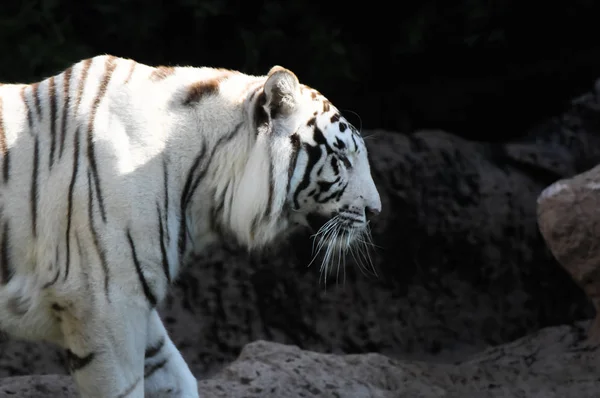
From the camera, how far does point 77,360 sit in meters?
3.07

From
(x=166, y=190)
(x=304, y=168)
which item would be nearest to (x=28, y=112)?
(x=166, y=190)

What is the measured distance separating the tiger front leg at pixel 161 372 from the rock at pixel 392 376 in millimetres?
609

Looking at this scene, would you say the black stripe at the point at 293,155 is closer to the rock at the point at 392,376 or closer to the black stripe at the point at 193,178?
the black stripe at the point at 193,178

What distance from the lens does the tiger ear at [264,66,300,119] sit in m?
3.15

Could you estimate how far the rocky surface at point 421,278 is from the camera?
5.22 metres

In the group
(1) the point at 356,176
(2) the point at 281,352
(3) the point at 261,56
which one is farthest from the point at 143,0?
(1) the point at 356,176

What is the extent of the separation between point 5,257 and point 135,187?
0.47 m

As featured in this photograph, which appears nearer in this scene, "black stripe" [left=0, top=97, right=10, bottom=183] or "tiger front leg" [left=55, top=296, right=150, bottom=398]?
"tiger front leg" [left=55, top=296, right=150, bottom=398]

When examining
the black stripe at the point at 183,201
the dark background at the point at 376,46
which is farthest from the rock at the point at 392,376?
the dark background at the point at 376,46

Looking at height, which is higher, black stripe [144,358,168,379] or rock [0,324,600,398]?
black stripe [144,358,168,379]

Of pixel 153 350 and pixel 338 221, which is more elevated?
pixel 338 221

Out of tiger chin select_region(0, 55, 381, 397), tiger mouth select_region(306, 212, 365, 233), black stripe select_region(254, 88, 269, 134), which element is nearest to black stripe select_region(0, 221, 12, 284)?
tiger chin select_region(0, 55, 381, 397)

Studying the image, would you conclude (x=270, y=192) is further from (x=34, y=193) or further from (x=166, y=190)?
(x=34, y=193)

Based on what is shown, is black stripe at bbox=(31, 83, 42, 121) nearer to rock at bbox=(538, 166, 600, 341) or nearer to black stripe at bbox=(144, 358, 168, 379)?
black stripe at bbox=(144, 358, 168, 379)
